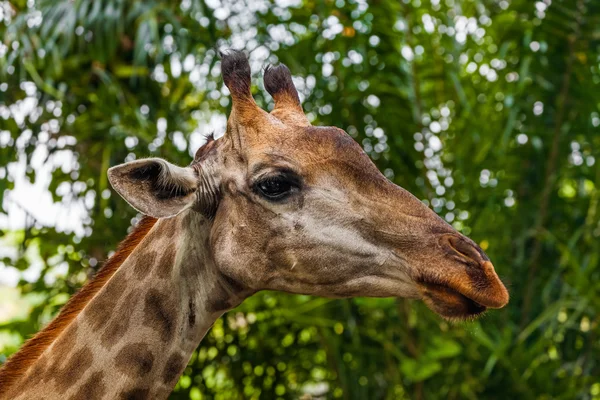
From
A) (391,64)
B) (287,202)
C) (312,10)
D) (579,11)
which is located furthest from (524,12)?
(287,202)

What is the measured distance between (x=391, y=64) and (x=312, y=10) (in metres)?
0.49

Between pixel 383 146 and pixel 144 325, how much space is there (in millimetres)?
2329

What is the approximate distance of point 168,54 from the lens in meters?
4.72

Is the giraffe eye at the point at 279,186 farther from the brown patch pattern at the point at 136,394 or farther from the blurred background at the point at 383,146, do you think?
the blurred background at the point at 383,146

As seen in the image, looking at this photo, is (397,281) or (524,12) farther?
(524,12)

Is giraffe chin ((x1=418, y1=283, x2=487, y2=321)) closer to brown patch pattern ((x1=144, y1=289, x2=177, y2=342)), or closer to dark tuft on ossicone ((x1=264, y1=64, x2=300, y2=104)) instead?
brown patch pattern ((x1=144, y1=289, x2=177, y2=342))

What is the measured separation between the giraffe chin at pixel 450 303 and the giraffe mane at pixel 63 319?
33.5 inches

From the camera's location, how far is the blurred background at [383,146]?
165 inches

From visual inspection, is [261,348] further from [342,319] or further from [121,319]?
[121,319]

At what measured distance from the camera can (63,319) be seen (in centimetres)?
238

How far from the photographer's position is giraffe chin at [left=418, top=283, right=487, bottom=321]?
6.55 ft

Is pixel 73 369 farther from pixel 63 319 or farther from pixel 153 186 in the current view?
pixel 153 186

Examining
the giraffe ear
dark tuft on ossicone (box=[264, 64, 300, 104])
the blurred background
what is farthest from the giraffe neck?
the blurred background

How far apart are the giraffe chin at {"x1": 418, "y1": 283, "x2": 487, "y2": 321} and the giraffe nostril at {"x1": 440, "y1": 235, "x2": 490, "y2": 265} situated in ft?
0.29
